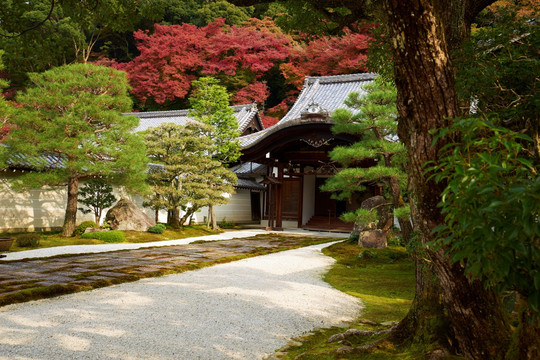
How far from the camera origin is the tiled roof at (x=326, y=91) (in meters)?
19.9

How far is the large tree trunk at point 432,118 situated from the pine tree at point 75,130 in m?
10.1

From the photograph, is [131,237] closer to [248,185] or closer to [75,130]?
[75,130]

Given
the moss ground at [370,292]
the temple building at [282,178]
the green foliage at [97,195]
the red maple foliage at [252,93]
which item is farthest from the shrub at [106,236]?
the red maple foliage at [252,93]

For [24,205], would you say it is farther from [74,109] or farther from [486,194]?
[486,194]

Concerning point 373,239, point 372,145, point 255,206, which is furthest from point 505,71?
point 255,206

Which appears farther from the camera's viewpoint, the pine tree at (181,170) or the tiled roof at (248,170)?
the tiled roof at (248,170)

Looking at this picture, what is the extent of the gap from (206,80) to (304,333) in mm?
15104

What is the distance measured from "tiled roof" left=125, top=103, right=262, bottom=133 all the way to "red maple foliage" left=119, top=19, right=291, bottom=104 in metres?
1.53

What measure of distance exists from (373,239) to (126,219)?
7.62m

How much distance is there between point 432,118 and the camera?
2367mm

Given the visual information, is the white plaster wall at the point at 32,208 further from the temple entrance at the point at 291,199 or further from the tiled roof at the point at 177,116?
the tiled roof at the point at 177,116

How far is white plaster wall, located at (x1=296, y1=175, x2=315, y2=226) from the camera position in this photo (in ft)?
65.4

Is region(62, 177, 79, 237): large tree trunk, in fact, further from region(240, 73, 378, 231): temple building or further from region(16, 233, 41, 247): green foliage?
region(240, 73, 378, 231): temple building

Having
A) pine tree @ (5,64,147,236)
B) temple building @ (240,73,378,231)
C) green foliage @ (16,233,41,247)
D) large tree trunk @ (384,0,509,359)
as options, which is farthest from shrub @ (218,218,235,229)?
large tree trunk @ (384,0,509,359)
